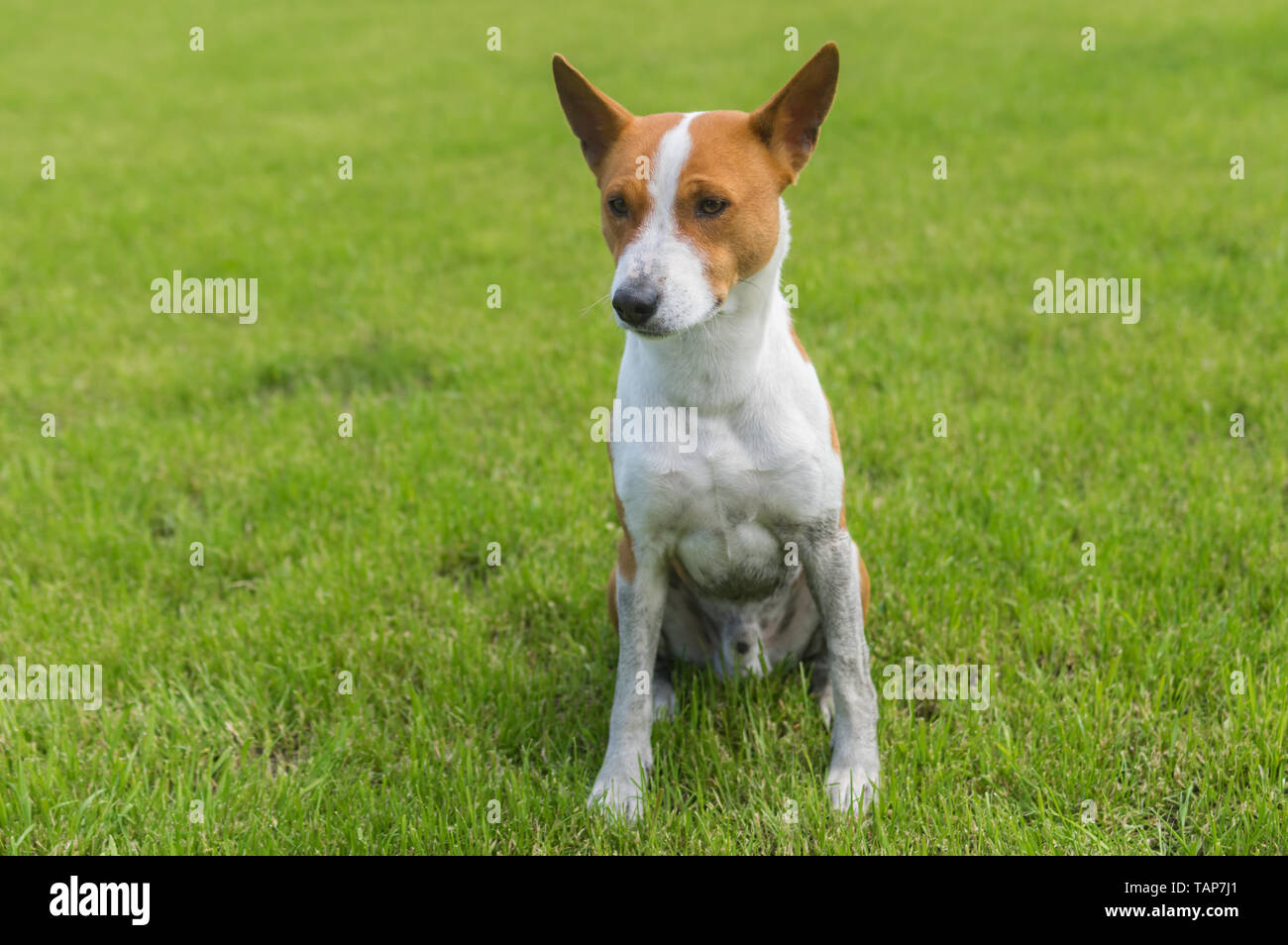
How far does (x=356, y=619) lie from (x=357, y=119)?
404 inches

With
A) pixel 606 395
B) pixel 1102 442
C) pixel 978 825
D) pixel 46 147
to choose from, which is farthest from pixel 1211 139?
pixel 46 147

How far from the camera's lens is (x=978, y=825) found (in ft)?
9.40

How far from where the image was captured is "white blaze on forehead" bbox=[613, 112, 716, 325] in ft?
8.55

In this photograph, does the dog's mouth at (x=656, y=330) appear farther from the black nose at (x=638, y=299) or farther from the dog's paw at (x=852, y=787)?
the dog's paw at (x=852, y=787)

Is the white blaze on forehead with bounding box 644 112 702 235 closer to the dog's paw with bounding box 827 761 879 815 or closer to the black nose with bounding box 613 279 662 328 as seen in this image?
the black nose with bounding box 613 279 662 328

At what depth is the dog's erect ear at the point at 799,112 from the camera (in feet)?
9.23

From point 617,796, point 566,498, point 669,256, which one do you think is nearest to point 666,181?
point 669,256

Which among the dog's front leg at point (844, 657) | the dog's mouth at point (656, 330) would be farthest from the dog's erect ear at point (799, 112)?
the dog's front leg at point (844, 657)

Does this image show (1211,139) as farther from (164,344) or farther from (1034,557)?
(164,344)

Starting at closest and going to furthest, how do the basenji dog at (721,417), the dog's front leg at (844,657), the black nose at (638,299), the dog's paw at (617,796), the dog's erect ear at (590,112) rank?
the black nose at (638,299)
the basenji dog at (721,417)
the dog's erect ear at (590,112)
the dog's paw at (617,796)
the dog's front leg at (844,657)

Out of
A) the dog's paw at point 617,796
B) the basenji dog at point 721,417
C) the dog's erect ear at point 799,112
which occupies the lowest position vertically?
the dog's paw at point 617,796

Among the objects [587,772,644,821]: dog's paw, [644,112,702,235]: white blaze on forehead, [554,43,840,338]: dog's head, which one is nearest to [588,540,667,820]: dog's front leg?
[587,772,644,821]: dog's paw

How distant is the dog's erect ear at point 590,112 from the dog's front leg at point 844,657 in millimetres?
1347

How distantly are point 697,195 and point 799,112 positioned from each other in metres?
0.46
